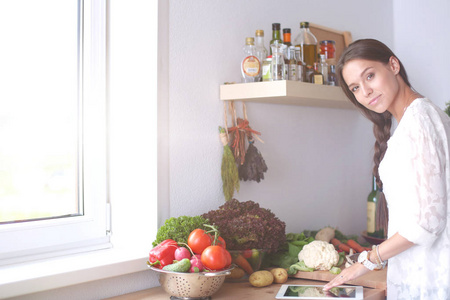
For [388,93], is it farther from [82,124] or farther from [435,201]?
[82,124]

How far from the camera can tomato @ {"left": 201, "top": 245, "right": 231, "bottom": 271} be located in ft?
4.98

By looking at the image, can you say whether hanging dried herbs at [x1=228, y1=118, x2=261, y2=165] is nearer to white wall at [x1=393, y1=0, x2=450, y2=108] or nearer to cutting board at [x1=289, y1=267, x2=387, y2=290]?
cutting board at [x1=289, y1=267, x2=387, y2=290]

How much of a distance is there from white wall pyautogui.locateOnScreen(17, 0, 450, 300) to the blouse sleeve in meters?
0.78

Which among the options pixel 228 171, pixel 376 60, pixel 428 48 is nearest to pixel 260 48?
pixel 228 171

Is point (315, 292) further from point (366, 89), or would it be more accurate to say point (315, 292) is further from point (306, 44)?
point (306, 44)

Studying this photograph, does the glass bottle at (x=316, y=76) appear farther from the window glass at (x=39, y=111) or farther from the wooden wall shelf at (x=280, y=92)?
the window glass at (x=39, y=111)

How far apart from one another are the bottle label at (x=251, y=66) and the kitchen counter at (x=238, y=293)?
0.75 metres

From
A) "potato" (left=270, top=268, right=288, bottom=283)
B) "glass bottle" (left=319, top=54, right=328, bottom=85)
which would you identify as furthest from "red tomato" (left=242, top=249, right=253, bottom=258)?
"glass bottle" (left=319, top=54, right=328, bottom=85)

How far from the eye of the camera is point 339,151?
8.71 ft

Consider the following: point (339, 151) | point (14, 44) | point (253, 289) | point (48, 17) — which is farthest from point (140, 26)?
point (339, 151)

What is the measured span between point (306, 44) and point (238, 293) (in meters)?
1.05

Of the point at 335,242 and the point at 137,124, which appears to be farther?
the point at 335,242

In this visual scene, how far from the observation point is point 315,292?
5.42ft

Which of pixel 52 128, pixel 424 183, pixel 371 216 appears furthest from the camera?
pixel 371 216
